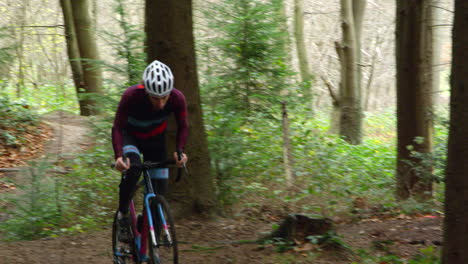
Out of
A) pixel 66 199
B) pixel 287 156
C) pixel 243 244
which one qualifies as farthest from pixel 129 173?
pixel 287 156

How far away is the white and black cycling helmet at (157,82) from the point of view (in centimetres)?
453

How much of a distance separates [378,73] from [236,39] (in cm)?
2709

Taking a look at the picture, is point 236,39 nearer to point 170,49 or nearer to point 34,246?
point 170,49

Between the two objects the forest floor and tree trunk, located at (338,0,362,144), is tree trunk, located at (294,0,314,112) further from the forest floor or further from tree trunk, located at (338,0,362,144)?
the forest floor

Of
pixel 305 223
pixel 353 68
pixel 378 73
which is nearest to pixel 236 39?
pixel 305 223

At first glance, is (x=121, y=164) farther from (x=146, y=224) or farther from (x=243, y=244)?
(x=243, y=244)

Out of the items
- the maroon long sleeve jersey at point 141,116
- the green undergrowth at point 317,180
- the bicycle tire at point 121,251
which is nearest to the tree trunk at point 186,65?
the green undergrowth at point 317,180

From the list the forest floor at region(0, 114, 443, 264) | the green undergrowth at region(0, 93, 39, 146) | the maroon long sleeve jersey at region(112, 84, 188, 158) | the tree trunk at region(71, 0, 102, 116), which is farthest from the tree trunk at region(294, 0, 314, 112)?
the maroon long sleeve jersey at region(112, 84, 188, 158)

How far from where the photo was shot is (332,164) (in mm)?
10227

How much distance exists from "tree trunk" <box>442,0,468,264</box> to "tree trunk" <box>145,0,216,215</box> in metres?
3.78

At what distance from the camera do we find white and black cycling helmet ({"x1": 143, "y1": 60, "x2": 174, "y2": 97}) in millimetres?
4531

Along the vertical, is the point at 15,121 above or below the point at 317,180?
above

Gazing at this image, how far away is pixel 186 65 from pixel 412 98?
461 cm

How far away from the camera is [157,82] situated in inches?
178
